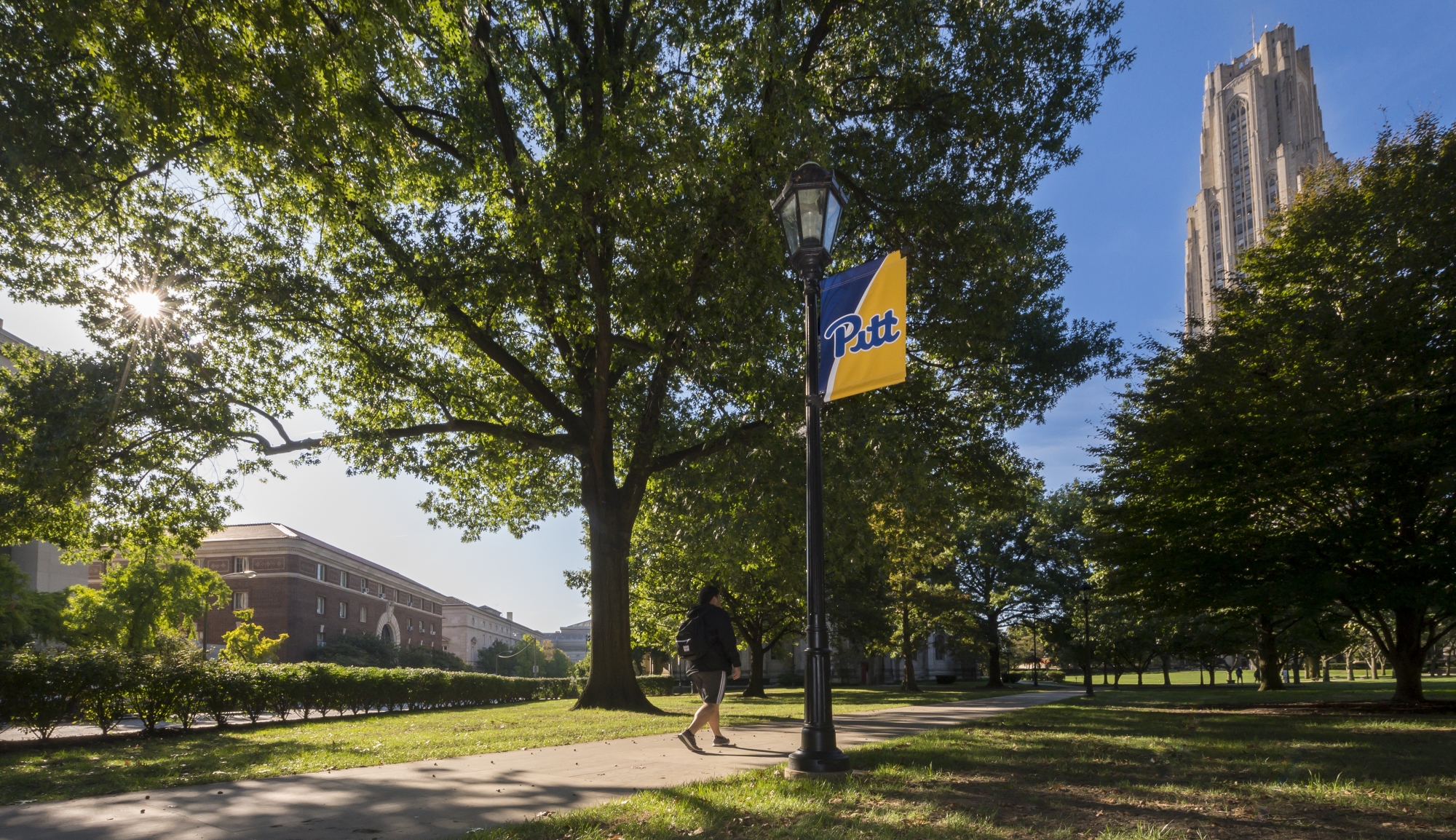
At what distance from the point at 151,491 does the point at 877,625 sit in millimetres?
28276

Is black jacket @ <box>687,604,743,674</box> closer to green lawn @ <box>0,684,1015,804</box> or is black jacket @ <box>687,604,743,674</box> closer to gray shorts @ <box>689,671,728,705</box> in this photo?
gray shorts @ <box>689,671,728,705</box>

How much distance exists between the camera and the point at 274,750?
10.5 metres

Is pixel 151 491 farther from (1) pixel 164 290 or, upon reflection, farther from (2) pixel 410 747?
(2) pixel 410 747

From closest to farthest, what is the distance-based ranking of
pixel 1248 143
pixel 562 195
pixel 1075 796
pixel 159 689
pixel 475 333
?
1. pixel 1075 796
2. pixel 562 195
3. pixel 159 689
4. pixel 475 333
5. pixel 1248 143

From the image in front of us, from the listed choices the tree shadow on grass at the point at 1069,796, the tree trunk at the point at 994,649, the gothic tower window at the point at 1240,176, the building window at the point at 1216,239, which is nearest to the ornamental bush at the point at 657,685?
the tree trunk at the point at 994,649

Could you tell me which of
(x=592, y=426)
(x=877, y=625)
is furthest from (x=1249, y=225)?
(x=592, y=426)

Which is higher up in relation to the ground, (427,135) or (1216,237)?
(1216,237)

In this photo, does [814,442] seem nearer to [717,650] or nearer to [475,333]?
[717,650]

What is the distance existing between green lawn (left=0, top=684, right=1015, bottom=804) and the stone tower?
375 ft

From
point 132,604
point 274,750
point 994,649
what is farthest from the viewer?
point 994,649

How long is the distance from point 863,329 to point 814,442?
1100 millimetres

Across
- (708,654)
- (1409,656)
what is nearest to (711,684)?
(708,654)

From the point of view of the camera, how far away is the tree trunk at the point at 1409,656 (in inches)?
734

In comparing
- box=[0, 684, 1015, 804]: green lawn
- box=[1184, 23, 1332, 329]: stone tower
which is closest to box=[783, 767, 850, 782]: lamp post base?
box=[0, 684, 1015, 804]: green lawn
